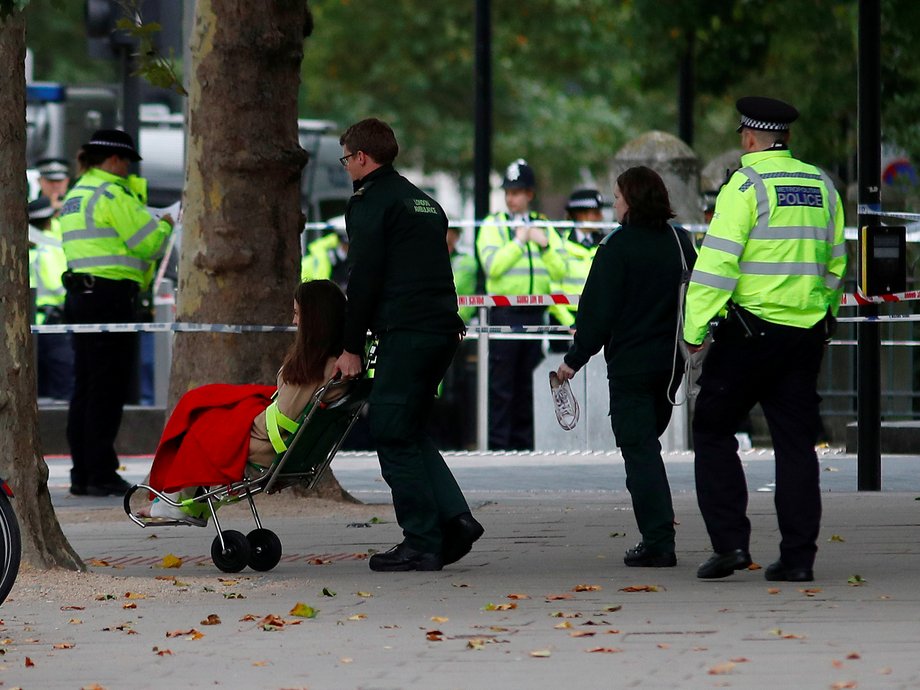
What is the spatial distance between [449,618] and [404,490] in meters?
1.44

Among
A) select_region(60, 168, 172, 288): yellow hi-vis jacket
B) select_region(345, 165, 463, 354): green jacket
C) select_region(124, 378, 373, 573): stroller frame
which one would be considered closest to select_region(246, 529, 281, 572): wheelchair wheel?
select_region(124, 378, 373, 573): stroller frame

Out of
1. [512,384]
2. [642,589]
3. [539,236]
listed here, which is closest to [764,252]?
[642,589]

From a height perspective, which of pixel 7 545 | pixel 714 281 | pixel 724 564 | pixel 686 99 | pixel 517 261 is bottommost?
pixel 724 564

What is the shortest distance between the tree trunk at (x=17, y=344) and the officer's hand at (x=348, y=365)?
1.25m

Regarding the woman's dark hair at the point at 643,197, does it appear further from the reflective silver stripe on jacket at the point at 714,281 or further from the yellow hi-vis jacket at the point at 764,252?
the reflective silver stripe on jacket at the point at 714,281

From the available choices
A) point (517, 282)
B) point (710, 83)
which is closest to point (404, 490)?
point (517, 282)

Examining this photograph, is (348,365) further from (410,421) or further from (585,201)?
(585,201)

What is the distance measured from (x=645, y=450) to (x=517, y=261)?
7105mm

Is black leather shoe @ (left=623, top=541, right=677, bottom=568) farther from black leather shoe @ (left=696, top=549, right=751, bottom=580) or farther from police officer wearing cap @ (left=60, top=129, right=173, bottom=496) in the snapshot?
police officer wearing cap @ (left=60, top=129, right=173, bottom=496)

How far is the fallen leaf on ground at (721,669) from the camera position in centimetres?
606

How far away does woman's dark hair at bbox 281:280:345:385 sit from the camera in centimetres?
862

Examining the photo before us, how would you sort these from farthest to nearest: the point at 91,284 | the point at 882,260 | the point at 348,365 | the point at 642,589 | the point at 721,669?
the point at 91,284
the point at 882,260
the point at 348,365
the point at 642,589
the point at 721,669

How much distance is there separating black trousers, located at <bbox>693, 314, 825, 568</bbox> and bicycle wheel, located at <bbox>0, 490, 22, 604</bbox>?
2701mm

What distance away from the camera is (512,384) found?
1543 cm
